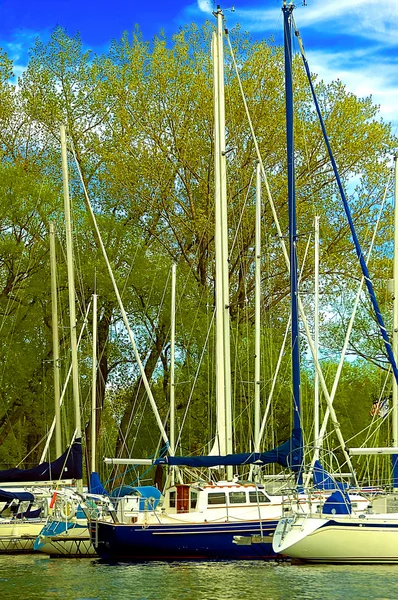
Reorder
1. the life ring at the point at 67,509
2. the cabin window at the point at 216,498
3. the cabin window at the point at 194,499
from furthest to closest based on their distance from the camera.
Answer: the life ring at the point at 67,509, the cabin window at the point at 194,499, the cabin window at the point at 216,498

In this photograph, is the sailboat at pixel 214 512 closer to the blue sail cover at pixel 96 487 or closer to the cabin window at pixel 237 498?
the cabin window at pixel 237 498

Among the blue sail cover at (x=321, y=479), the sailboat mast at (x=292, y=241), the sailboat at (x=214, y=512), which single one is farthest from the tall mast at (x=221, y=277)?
the blue sail cover at (x=321, y=479)

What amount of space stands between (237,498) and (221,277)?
23.1ft

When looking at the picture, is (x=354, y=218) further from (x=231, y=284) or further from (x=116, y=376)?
(x=116, y=376)

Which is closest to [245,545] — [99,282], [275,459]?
[275,459]

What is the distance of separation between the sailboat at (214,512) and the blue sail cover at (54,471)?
280 centimetres

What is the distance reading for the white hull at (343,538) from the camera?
94.8ft

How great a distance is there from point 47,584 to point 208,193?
80.7 ft

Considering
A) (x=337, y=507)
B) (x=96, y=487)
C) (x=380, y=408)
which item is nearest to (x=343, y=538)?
(x=337, y=507)

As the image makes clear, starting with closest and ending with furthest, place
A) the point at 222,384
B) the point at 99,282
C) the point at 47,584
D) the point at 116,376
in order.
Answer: the point at 47,584 → the point at 222,384 → the point at 99,282 → the point at 116,376

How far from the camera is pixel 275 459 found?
108 ft

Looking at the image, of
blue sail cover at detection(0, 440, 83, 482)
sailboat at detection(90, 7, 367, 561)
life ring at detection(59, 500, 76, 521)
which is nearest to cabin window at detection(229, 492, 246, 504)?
sailboat at detection(90, 7, 367, 561)

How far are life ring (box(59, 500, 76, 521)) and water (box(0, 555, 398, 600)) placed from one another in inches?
141

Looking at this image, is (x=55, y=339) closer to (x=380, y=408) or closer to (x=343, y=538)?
(x=380, y=408)
